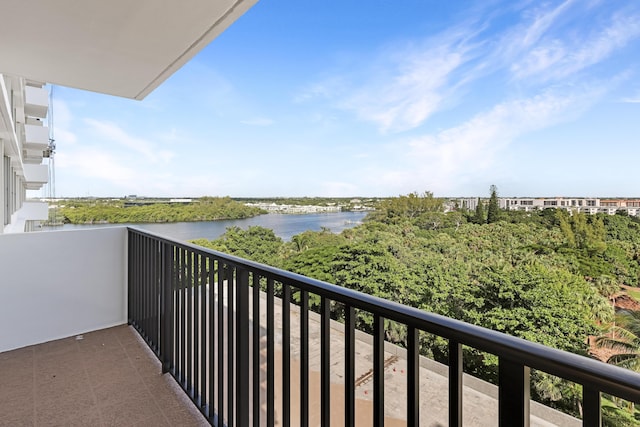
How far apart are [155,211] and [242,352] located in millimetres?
12043

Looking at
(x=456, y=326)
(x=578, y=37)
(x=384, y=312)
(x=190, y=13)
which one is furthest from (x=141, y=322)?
(x=578, y=37)

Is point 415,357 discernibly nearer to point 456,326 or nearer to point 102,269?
point 456,326

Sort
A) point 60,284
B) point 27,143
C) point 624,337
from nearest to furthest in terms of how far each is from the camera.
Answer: point 60,284 → point 27,143 → point 624,337

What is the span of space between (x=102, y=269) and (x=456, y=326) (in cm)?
330

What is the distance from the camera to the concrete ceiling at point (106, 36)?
5.12 feet

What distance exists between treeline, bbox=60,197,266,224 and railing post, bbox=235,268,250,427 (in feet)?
27.7

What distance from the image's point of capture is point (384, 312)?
2.75 feet

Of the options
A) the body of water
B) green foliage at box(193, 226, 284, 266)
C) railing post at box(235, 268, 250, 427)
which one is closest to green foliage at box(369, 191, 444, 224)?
the body of water

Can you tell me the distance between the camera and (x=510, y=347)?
0.62 m

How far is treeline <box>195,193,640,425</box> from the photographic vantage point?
19.9m

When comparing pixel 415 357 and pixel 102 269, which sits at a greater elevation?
pixel 415 357

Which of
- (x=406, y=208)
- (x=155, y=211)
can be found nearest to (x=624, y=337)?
(x=406, y=208)

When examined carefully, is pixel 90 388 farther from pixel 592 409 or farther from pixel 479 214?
pixel 479 214

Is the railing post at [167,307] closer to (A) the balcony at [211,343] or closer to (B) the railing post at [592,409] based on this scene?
(A) the balcony at [211,343]
